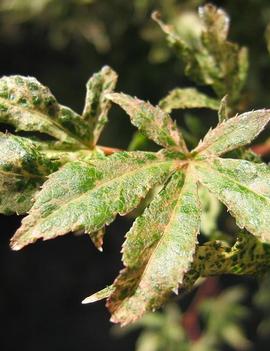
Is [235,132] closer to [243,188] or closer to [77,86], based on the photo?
[243,188]

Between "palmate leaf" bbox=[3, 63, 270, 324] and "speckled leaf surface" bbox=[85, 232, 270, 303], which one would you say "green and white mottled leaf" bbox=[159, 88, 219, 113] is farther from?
"speckled leaf surface" bbox=[85, 232, 270, 303]

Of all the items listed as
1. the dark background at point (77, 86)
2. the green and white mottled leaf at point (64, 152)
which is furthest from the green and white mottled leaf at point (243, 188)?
the dark background at point (77, 86)

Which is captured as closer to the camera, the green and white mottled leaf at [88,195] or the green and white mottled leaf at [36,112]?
the green and white mottled leaf at [88,195]

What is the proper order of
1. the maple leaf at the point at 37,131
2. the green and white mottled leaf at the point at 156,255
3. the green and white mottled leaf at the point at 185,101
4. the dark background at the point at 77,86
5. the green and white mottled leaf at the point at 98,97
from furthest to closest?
the dark background at the point at 77,86 < the green and white mottled leaf at the point at 185,101 < the green and white mottled leaf at the point at 98,97 < the maple leaf at the point at 37,131 < the green and white mottled leaf at the point at 156,255

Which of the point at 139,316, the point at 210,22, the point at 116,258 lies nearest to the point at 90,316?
the point at 116,258

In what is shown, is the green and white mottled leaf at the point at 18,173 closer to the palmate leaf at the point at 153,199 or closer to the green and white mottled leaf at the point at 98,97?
the palmate leaf at the point at 153,199

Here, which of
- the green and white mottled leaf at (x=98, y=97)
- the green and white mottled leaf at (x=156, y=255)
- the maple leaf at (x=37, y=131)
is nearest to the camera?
the green and white mottled leaf at (x=156, y=255)

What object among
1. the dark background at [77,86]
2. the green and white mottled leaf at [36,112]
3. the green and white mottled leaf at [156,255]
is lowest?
the dark background at [77,86]

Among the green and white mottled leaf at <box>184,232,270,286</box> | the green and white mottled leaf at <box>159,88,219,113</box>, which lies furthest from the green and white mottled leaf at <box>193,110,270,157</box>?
the green and white mottled leaf at <box>159,88,219,113</box>
